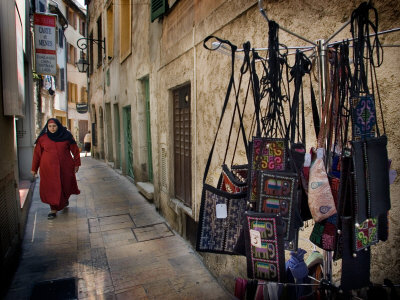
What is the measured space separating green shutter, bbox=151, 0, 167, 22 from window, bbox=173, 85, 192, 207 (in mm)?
1382

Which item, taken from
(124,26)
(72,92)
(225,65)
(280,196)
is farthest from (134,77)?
(72,92)

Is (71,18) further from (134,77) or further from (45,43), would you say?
(134,77)

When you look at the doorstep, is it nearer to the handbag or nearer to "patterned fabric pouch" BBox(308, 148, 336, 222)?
the handbag

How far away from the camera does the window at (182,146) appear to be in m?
4.93

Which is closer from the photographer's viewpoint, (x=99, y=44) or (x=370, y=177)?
(x=370, y=177)

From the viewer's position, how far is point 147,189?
7.29 meters

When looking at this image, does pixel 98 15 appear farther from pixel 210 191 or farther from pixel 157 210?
pixel 210 191

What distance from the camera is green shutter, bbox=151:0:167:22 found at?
537 cm

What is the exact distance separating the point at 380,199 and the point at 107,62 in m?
12.0

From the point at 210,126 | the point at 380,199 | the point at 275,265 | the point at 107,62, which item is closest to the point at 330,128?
the point at 380,199

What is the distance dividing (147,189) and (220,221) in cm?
539

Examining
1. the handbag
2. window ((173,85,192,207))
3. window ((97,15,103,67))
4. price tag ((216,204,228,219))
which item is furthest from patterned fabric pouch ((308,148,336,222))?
window ((97,15,103,67))

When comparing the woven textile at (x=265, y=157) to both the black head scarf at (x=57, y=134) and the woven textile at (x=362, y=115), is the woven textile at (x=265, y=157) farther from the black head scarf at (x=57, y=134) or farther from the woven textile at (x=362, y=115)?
the black head scarf at (x=57, y=134)

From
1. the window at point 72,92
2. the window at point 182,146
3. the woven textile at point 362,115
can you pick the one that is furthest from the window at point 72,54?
the woven textile at point 362,115
